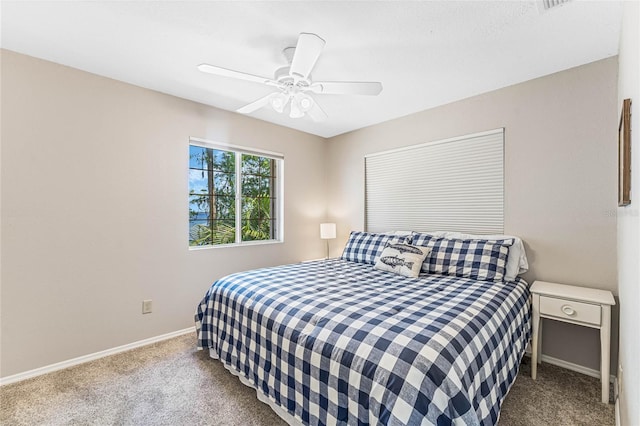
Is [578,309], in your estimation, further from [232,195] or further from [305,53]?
[232,195]

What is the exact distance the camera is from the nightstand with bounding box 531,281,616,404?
185 centimetres

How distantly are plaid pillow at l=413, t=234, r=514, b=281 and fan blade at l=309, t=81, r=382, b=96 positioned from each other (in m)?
1.51

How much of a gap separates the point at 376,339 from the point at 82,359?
2496 millimetres

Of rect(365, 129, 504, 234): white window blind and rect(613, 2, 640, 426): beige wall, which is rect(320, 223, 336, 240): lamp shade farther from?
rect(613, 2, 640, 426): beige wall

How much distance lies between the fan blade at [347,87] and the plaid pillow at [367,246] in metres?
1.58

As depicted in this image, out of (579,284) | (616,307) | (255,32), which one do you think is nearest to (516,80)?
(579,284)

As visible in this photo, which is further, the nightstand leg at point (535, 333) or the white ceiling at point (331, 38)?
the nightstand leg at point (535, 333)

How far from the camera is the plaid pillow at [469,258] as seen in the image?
232 cm

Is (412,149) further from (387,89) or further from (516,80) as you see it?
(516,80)

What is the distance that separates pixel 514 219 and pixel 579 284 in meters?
0.67

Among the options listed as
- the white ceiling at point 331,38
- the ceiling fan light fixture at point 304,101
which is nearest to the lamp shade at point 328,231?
the white ceiling at point 331,38

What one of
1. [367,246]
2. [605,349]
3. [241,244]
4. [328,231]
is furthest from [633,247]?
[241,244]

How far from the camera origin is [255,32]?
1840mm

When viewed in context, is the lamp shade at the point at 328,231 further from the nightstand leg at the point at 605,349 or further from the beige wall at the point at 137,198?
the nightstand leg at the point at 605,349
